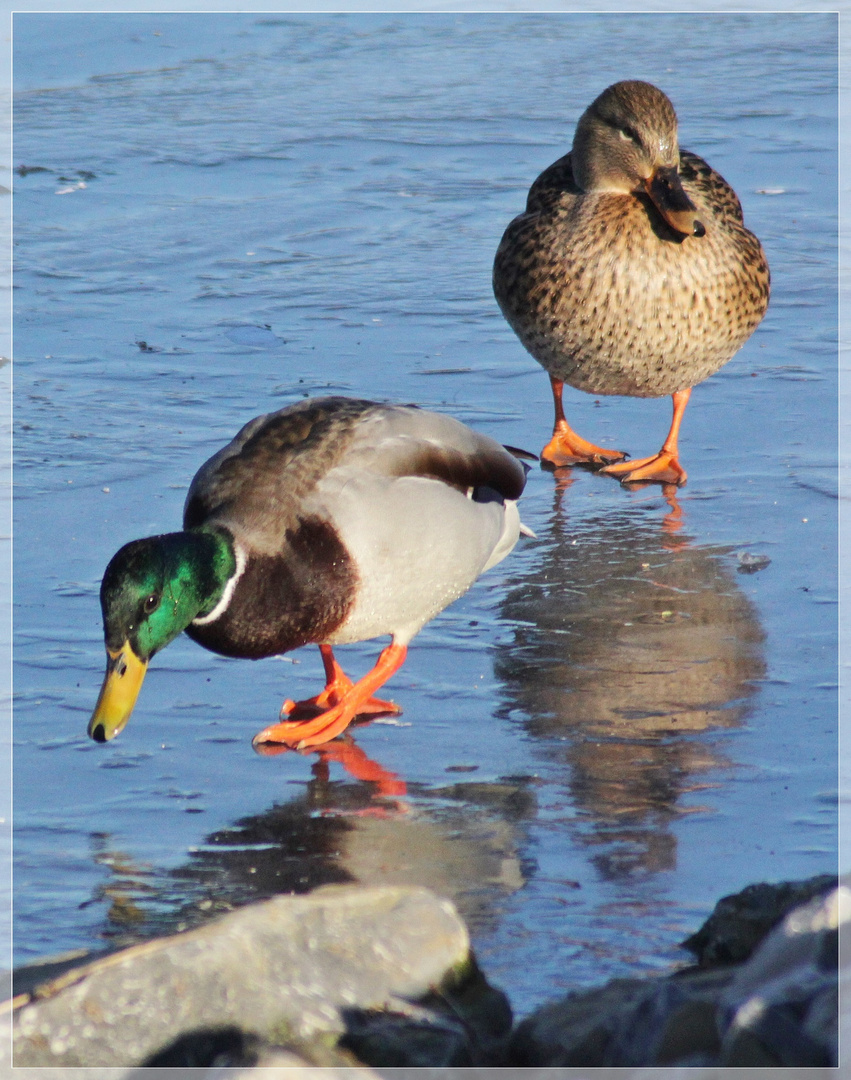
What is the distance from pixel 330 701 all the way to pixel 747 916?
1500 mm

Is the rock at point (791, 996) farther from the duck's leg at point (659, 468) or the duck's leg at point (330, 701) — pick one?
the duck's leg at point (659, 468)

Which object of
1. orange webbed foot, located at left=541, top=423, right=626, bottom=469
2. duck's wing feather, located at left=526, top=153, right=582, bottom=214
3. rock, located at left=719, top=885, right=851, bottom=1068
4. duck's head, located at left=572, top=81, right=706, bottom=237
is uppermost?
duck's head, located at left=572, top=81, right=706, bottom=237

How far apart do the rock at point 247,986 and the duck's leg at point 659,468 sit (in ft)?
9.20

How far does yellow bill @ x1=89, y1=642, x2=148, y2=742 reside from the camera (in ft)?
10.6

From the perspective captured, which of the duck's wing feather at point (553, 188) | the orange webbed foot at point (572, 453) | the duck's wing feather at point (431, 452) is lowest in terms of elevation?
the orange webbed foot at point (572, 453)

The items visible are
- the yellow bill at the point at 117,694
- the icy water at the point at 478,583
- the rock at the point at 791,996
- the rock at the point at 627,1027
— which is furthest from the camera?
the yellow bill at the point at 117,694

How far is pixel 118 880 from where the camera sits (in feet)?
10.1

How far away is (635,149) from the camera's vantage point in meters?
5.27

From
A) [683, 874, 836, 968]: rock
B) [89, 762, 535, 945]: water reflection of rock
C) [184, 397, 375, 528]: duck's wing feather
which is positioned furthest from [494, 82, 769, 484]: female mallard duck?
[683, 874, 836, 968]: rock

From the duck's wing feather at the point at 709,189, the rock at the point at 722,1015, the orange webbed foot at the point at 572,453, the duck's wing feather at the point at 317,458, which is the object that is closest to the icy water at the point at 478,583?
the orange webbed foot at the point at 572,453

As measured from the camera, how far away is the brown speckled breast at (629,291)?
5199 mm

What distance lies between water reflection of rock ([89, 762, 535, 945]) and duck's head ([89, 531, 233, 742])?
332 millimetres

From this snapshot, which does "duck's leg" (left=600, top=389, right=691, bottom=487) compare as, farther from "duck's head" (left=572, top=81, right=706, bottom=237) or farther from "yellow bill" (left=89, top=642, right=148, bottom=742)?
"yellow bill" (left=89, top=642, right=148, bottom=742)

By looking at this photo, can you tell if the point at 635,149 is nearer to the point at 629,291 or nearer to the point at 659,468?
the point at 629,291
